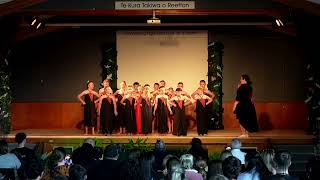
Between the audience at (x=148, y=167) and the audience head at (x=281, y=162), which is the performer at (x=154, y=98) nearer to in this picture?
the audience at (x=148, y=167)

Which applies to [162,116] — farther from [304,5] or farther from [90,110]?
[304,5]

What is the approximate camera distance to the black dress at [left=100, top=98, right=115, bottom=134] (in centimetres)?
1811

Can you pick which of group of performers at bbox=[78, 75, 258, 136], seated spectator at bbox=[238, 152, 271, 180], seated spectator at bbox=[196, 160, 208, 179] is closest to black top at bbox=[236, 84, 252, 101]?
group of performers at bbox=[78, 75, 258, 136]

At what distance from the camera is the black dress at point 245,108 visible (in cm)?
1766

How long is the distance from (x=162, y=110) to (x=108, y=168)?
981cm

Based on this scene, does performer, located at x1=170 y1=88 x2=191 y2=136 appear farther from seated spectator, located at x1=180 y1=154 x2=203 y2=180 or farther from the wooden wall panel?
seated spectator, located at x1=180 y1=154 x2=203 y2=180

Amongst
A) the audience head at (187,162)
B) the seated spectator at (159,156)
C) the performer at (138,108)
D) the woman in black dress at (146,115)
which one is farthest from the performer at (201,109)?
the audience head at (187,162)

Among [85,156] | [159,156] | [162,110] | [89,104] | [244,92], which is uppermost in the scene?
[244,92]

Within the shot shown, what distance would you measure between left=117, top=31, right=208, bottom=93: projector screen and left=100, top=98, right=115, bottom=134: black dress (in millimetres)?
2537

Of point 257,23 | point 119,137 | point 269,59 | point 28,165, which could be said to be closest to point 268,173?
point 28,165

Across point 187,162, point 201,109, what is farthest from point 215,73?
point 187,162

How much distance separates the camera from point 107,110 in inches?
714

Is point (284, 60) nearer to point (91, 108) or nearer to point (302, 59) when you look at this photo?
point (302, 59)

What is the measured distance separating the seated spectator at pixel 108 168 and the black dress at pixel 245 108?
31.1 ft
